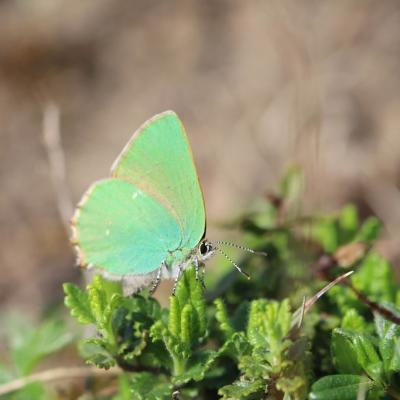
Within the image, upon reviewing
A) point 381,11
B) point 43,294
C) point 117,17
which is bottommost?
point 43,294

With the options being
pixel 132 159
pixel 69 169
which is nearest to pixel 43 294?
pixel 69 169

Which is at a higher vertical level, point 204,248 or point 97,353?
point 204,248

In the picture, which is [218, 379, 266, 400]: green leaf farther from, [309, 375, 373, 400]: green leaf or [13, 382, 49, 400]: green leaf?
[13, 382, 49, 400]: green leaf

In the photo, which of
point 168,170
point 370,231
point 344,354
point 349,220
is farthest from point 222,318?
point 349,220

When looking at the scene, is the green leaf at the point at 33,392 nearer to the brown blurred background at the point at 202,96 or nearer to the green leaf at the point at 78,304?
the green leaf at the point at 78,304

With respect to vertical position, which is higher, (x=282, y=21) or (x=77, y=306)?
(x=282, y=21)

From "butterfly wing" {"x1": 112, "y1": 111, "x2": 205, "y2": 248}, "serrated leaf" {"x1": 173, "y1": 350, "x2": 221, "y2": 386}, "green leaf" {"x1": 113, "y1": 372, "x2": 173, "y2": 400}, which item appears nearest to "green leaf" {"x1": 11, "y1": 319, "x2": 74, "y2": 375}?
"green leaf" {"x1": 113, "y1": 372, "x2": 173, "y2": 400}

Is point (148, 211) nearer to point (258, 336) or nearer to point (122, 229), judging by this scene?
point (122, 229)

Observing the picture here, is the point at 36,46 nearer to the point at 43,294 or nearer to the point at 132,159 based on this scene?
the point at 43,294
